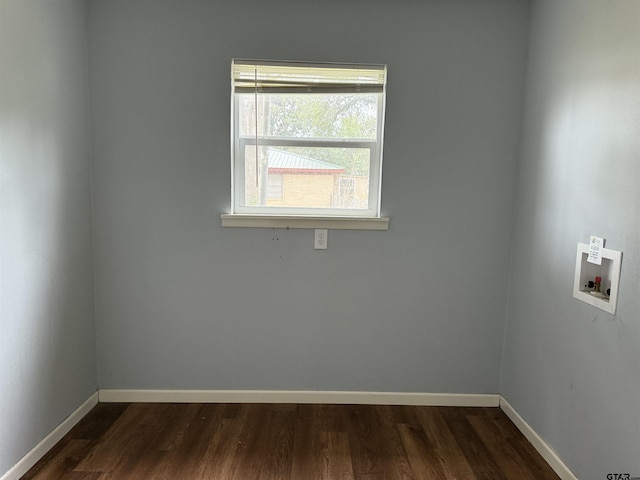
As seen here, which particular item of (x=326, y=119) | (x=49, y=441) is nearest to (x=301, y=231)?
(x=326, y=119)

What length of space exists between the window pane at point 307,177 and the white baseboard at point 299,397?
1147 mm

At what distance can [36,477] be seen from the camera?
1874mm

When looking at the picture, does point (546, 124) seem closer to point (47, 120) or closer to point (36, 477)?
point (47, 120)

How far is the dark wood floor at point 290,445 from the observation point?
1945mm

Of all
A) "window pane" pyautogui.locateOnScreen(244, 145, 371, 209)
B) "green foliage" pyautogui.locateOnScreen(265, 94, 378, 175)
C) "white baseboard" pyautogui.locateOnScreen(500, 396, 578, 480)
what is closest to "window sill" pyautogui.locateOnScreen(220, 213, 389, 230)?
"window pane" pyautogui.locateOnScreen(244, 145, 371, 209)

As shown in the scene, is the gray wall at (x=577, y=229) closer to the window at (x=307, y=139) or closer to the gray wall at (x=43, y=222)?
the window at (x=307, y=139)

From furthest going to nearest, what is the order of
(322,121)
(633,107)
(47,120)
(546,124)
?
(322,121), (546,124), (47,120), (633,107)

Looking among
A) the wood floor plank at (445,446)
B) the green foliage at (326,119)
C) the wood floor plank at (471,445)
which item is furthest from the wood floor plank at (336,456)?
the green foliage at (326,119)

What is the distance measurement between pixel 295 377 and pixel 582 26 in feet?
7.64

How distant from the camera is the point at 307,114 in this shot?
8.00 ft

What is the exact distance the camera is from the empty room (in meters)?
1.96

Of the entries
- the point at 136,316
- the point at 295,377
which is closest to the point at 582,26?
the point at 295,377

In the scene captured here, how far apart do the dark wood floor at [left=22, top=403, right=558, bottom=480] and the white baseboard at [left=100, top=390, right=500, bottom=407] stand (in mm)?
40

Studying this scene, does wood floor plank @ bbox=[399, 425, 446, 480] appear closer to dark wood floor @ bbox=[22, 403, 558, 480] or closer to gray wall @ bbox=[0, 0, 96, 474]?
dark wood floor @ bbox=[22, 403, 558, 480]
